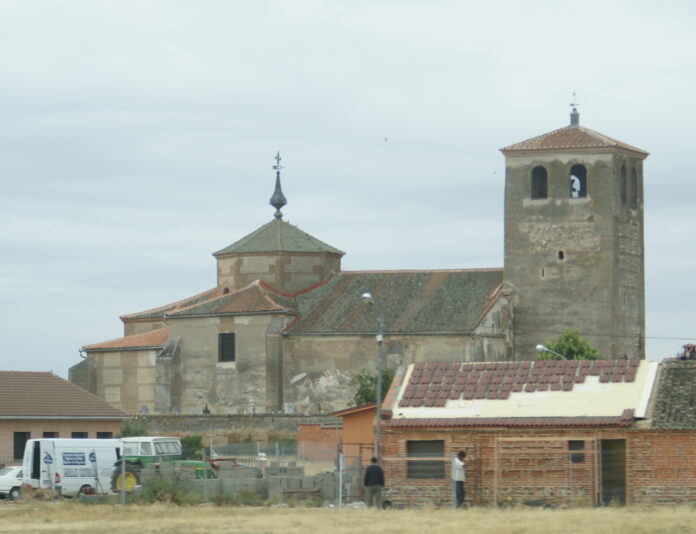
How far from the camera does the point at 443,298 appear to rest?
86.0 metres

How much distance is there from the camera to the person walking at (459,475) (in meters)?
42.4

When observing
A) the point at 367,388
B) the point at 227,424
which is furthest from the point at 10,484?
the point at 227,424

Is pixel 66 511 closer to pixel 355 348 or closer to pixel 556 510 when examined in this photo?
pixel 556 510

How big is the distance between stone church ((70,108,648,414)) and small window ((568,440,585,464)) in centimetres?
3713

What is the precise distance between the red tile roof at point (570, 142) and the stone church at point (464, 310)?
0.07 m

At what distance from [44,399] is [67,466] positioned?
15061 millimetres

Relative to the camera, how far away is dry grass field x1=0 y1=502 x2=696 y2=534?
35.6 meters

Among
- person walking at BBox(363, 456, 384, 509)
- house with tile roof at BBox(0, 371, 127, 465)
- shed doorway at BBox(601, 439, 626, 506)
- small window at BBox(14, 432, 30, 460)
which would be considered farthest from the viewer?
small window at BBox(14, 432, 30, 460)

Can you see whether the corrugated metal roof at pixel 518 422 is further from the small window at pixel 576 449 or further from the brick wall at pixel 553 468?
the small window at pixel 576 449

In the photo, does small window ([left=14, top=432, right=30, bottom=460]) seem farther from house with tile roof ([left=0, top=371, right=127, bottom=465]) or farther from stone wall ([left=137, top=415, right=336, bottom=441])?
stone wall ([left=137, top=415, right=336, bottom=441])

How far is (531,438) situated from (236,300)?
150ft

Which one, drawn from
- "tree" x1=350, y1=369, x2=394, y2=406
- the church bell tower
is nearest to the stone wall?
"tree" x1=350, y1=369, x2=394, y2=406

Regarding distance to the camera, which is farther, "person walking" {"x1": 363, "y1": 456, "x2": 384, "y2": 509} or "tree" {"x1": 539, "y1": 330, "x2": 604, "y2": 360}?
"tree" {"x1": 539, "y1": 330, "x2": 604, "y2": 360}

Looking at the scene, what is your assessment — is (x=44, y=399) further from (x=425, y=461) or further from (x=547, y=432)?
(x=547, y=432)
